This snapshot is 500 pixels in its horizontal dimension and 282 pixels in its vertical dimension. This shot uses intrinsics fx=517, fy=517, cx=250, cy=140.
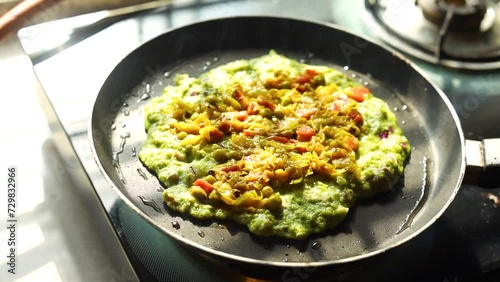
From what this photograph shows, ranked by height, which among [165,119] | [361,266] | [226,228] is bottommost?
[361,266]

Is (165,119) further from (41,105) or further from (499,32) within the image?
(499,32)

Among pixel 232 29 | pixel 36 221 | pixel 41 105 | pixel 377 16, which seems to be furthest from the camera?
pixel 377 16

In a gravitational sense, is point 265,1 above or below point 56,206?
above

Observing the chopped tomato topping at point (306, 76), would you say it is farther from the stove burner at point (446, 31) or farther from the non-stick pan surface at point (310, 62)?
the stove burner at point (446, 31)

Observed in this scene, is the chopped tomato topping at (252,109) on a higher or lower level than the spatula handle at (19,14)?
lower

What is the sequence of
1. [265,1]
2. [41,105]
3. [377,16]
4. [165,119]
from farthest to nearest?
[265,1] → [377,16] → [41,105] → [165,119]

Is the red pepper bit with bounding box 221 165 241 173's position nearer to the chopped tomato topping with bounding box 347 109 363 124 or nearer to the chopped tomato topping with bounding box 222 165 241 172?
the chopped tomato topping with bounding box 222 165 241 172

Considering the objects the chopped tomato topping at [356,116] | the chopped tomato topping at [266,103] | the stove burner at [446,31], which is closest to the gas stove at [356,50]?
the stove burner at [446,31]

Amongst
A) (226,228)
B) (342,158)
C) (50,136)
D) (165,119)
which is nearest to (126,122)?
(165,119)
